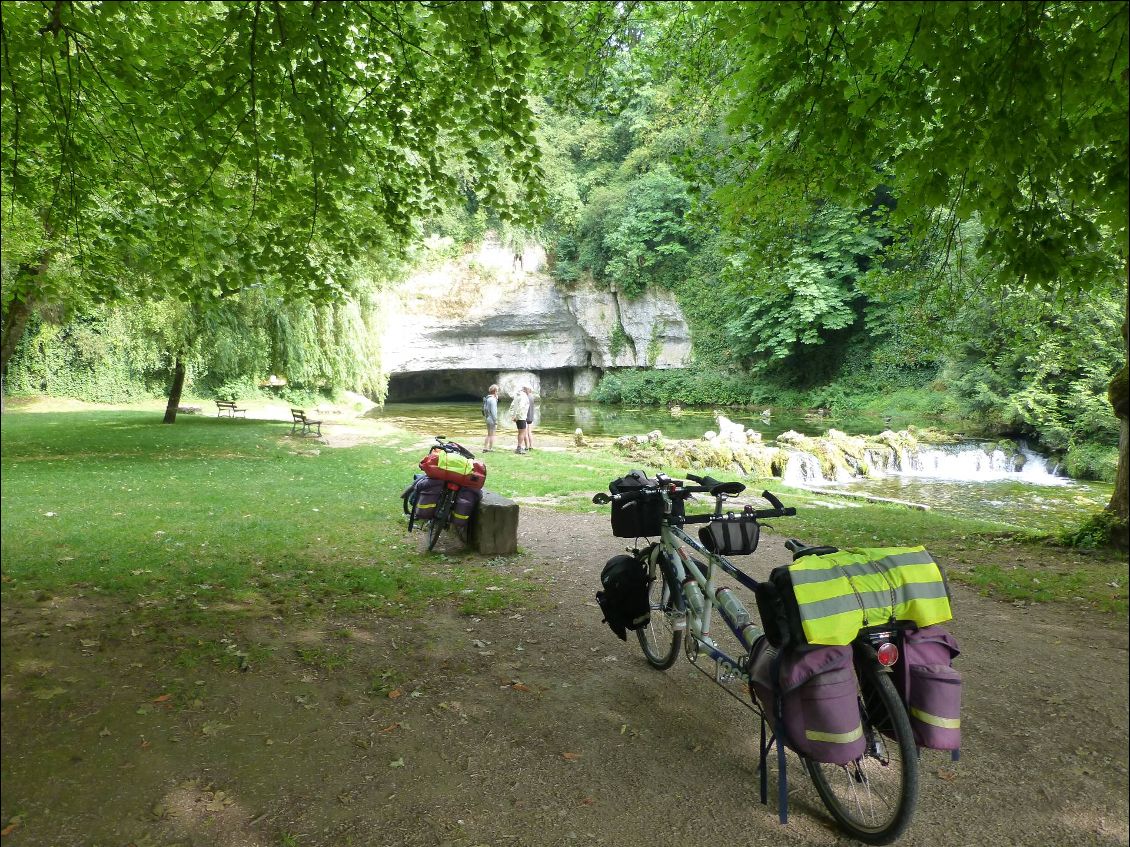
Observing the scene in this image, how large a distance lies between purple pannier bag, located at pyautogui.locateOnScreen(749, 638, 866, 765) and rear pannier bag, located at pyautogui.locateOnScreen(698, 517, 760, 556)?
2.66 feet

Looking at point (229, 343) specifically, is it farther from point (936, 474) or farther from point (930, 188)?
point (936, 474)

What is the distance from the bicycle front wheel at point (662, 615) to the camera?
340 centimetres

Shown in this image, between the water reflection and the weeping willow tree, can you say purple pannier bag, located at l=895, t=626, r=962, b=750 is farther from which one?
the water reflection

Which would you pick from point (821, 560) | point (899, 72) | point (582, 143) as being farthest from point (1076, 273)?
point (582, 143)

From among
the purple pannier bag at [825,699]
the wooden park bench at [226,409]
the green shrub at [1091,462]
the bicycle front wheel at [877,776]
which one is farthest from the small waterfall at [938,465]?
the wooden park bench at [226,409]

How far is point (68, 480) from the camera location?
9055 mm

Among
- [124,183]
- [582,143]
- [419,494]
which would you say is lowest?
[419,494]

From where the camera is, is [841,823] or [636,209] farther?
[636,209]

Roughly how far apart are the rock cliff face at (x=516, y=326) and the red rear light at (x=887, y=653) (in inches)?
1284

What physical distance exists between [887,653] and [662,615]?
160 centimetres

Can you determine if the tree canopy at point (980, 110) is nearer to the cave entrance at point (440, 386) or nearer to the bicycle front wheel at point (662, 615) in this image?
the bicycle front wheel at point (662, 615)

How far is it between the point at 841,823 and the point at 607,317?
36.0 metres

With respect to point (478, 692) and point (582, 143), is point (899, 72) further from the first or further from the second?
point (582, 143)

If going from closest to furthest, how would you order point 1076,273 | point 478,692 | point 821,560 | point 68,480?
point 821,560 → point 478,692 → point 1076,273 → point 68,480
